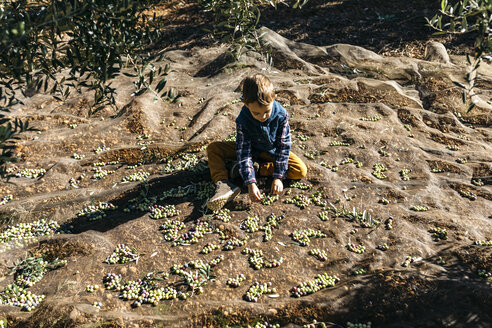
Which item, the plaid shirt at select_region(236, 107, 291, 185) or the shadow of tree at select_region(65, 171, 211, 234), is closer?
the shadow of tree at select_region(65, 171, 211, 234)

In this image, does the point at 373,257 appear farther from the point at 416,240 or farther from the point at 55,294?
the point at 55,294

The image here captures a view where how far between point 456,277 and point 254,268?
7.33 ft

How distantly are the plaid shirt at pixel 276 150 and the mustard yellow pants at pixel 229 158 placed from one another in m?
0.29

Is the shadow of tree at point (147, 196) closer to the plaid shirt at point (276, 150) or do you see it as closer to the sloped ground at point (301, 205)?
the sloped ground at point (301, 205)

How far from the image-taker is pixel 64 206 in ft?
17.1

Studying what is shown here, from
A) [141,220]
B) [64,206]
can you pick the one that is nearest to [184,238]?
[141,220]

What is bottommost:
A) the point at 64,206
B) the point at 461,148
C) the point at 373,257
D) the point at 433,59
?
the point at 64,206

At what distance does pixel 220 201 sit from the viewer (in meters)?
4.80

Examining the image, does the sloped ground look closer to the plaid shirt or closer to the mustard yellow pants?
the mustard yellow pants

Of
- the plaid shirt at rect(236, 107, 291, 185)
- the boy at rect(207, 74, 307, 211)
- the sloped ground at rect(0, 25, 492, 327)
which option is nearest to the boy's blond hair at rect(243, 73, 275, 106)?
the boy at rect(207, 74, 307, 211)

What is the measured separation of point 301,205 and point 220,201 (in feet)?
4.04

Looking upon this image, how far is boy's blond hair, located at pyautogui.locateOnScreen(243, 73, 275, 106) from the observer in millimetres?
4270

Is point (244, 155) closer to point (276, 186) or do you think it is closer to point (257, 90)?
point (276, 186)

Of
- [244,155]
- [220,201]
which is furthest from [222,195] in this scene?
[244,155]
